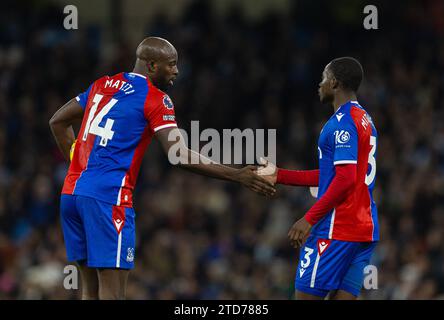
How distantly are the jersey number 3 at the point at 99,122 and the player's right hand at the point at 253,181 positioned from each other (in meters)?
1.01

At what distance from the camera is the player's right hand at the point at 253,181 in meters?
6.90

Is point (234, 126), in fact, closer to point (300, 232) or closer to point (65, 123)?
point (65, 123)

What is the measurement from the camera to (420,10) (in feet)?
57.8

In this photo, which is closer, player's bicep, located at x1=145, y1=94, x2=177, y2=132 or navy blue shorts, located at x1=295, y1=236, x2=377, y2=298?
player's bicep, located at x1=145, y1=94, x2=177, y2=132

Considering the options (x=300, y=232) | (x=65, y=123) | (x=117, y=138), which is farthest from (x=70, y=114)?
(x=300, y=232)

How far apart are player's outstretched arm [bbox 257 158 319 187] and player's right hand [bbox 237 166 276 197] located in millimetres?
177

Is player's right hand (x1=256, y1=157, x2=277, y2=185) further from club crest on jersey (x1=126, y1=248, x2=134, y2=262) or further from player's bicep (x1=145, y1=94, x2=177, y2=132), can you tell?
club crest on jersey (x1=126, y1=248, x2=134, y2=262)

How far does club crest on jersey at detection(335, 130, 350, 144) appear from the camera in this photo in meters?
6.66

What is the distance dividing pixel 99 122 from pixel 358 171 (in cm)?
189

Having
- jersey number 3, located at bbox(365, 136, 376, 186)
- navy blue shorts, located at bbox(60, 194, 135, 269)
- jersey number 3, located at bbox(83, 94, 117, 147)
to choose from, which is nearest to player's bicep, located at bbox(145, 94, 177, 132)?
jersey number 3, located at bbox(83, 94, 117, 147)

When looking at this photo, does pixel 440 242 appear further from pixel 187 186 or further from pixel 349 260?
pixel 349 260

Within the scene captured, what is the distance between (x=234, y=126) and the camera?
16.0 metres
